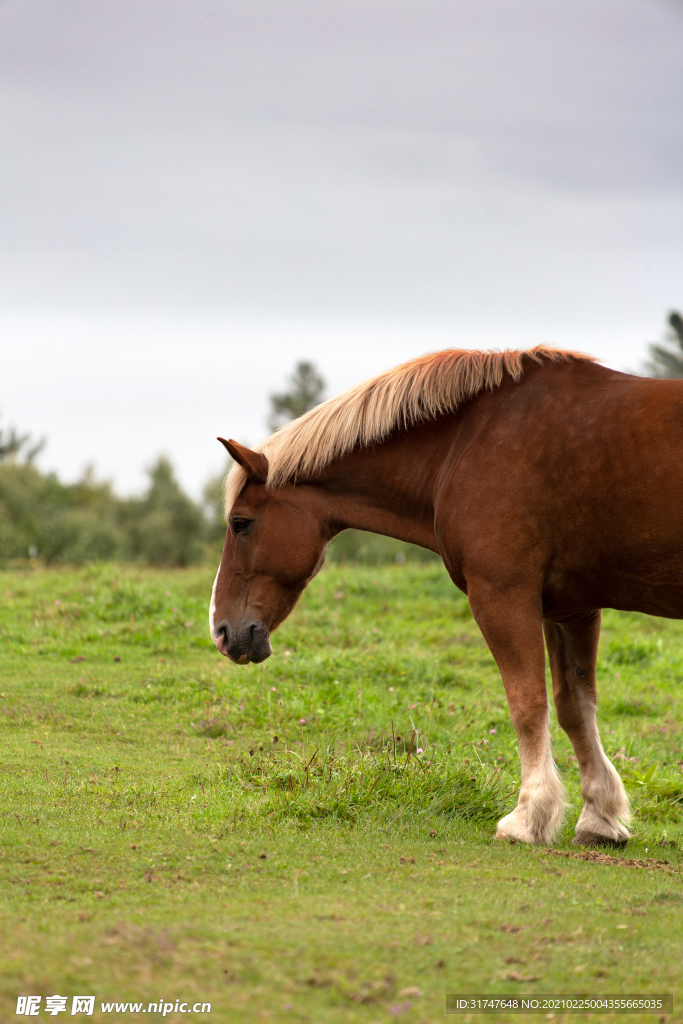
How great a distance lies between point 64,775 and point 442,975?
3.21 metres

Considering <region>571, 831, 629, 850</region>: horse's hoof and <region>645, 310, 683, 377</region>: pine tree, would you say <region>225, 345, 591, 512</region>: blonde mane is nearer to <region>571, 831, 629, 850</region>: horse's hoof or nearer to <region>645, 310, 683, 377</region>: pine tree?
<region>571, 831, 629, 850</region>: horse's hoof

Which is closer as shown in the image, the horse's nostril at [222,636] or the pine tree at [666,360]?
the horse's nostril at [222,636]

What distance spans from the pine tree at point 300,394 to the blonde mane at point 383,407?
63.0 m

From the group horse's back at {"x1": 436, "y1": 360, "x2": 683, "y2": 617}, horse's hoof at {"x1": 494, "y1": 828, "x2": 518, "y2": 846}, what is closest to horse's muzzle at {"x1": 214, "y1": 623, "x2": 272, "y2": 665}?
horse's back at {"x1": 436, "y1": 360, "x2": 683, "y2": 617}

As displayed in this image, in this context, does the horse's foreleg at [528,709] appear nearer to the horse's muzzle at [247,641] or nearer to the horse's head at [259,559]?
the horse's head at [259,559]

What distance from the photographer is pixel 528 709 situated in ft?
14.4

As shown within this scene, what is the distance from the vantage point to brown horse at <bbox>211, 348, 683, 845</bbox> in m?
4.23

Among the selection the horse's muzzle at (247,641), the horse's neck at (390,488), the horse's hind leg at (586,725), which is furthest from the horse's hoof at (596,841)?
the horse's muzzle at (247,641)

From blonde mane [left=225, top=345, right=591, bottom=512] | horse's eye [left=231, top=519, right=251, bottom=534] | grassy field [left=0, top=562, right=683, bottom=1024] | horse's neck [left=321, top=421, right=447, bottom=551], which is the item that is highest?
blonde mane [left=225, top=345, right=591, bottom=512]

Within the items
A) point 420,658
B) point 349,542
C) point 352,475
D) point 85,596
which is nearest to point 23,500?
point 349,542

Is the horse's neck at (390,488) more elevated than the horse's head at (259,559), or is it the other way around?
the horse's neck at (390,488)

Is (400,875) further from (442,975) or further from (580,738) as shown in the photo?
(580,738)

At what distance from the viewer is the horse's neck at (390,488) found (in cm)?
498

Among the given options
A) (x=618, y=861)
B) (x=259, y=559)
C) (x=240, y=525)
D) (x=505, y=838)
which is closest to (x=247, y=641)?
(x=259, y=559)
